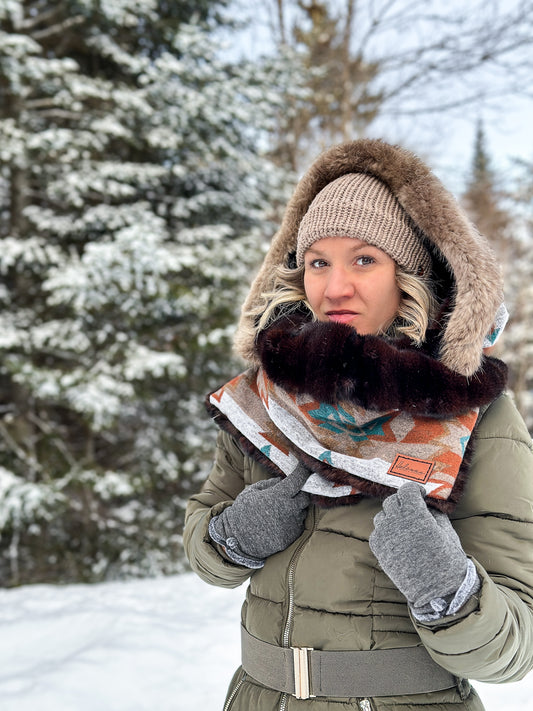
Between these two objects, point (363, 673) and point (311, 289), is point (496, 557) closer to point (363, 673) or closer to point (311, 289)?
point (363, 673)

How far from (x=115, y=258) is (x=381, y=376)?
163 inches

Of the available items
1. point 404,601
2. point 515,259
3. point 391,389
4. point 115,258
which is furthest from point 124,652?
point 515,259

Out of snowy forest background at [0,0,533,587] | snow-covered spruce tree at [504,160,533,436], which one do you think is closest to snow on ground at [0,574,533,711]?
snowy forest background at [0,0,533,587]

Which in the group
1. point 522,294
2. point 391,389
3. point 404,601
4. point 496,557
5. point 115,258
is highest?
point 391,389

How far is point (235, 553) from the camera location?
1.28 m

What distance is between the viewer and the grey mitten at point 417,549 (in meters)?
0.93

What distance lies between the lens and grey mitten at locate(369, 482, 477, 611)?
93 centimetres

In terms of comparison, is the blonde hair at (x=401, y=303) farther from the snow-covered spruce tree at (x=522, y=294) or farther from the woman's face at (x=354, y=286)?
the snow-covered spruce tree at (x=522, y=294)

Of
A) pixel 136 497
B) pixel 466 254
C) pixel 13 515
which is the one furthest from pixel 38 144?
pixel 466 254

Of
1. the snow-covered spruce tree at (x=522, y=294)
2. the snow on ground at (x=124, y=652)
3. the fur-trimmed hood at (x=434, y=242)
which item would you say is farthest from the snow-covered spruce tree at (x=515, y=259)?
the fur-trimmed hood at (x=434, y=242)

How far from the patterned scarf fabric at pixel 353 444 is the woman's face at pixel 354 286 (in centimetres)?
25

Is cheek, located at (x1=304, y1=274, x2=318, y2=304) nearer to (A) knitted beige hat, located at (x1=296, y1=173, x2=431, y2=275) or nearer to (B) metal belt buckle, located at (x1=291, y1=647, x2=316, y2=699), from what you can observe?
(A) knitted beige hat, located at (x1=296, y1=173, x2=431, y2=275)

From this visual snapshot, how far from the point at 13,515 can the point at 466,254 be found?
16.0 feet

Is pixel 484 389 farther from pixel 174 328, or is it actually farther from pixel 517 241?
pixel 517 241
